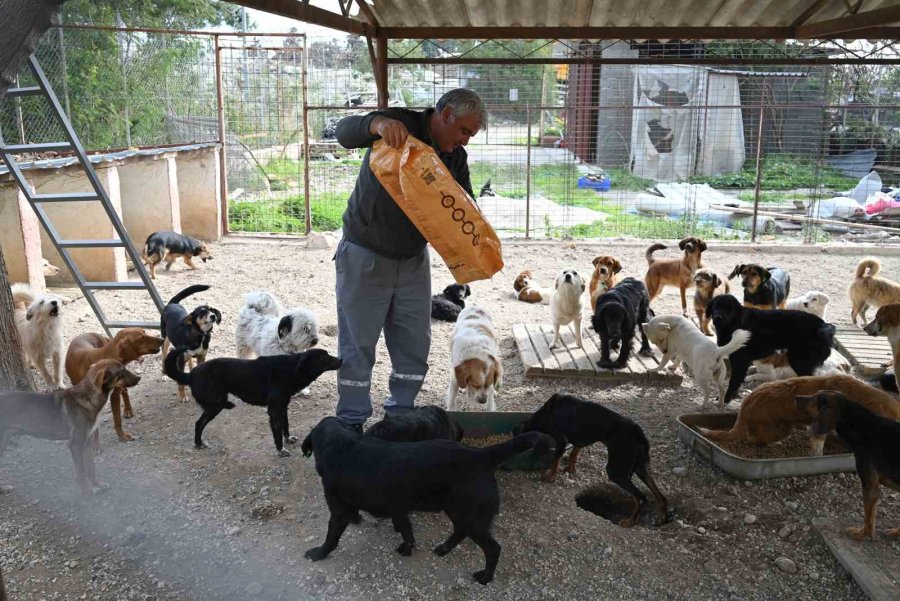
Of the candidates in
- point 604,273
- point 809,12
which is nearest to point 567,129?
point 809,12

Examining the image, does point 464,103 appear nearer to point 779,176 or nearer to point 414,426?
point 414,426

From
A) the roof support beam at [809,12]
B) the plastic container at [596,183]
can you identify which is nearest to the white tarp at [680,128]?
the plastic container at [596,183]

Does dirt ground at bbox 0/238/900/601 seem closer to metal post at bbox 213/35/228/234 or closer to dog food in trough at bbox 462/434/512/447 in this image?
dog food in trough at bbox 462/434/512/447

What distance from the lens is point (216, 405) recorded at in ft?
16.5

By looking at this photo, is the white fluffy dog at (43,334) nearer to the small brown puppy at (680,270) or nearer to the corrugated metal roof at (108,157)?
the corrugated metal roof at (108,157)

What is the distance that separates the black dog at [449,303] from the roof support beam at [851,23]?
486cm

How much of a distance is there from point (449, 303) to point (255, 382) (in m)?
4.18

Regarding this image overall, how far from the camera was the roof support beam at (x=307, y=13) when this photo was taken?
209 inches

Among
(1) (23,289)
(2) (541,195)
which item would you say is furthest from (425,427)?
(2) (541,195)

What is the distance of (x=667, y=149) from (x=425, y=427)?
17.6m

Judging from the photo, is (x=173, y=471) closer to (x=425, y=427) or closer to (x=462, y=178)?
(x=425, y=427)

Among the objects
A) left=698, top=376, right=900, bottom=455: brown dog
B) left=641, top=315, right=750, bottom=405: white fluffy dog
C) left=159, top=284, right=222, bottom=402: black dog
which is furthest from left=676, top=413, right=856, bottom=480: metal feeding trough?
left=159, top=284, right=222, bottom=402: black dog

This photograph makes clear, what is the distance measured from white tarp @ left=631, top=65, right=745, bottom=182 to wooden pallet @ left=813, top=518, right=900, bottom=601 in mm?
16489

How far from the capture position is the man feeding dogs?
3.81 metres
